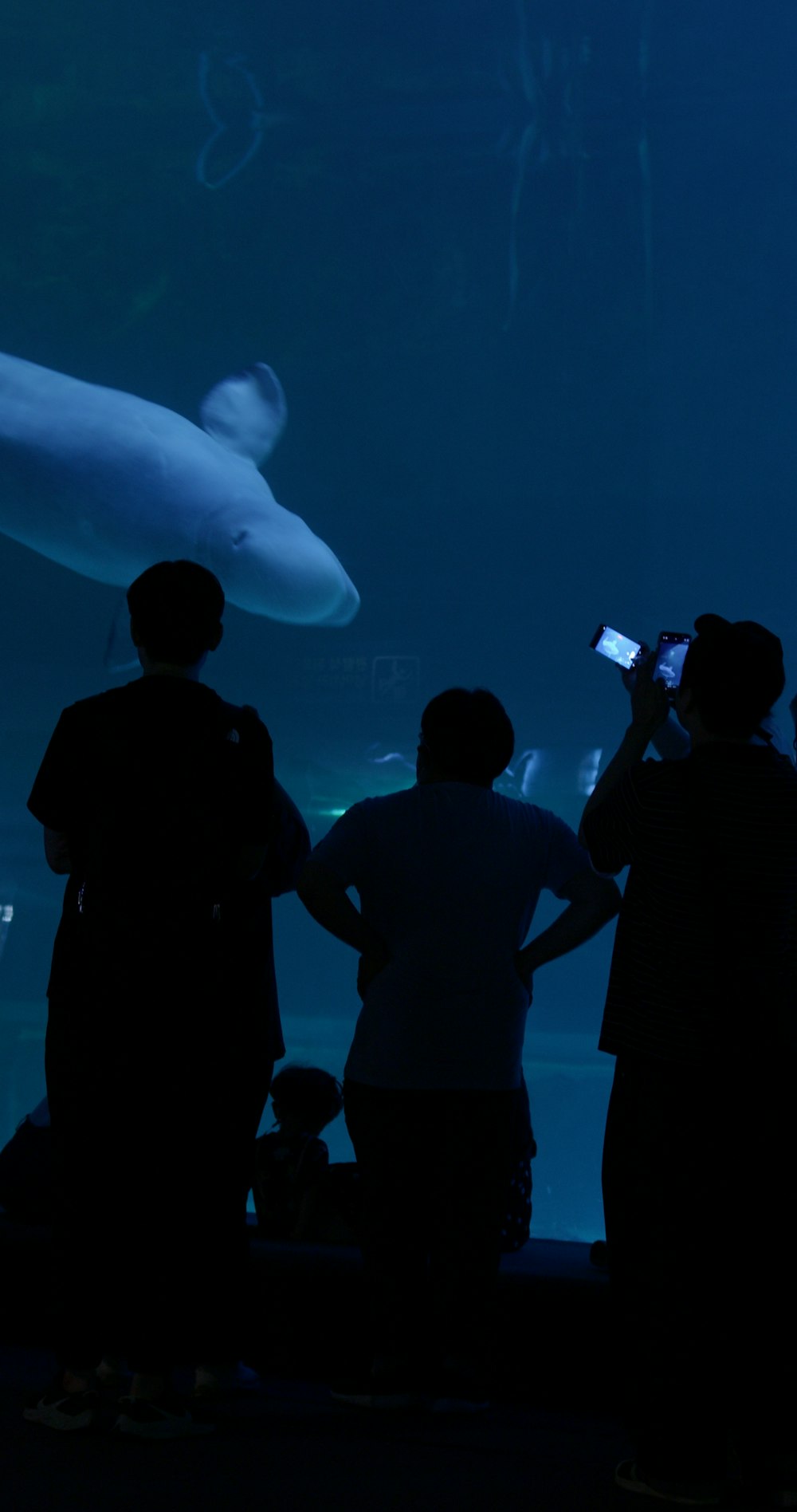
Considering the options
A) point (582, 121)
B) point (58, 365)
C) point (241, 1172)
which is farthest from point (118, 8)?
point (241, 1172)

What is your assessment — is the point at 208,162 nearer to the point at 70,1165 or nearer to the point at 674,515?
the point at 674,515

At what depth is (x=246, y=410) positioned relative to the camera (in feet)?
37.2

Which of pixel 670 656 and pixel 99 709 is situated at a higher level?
pixel 670 656

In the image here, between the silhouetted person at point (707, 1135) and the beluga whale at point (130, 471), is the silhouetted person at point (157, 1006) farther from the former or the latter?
the beluga whale at point (130, 471)

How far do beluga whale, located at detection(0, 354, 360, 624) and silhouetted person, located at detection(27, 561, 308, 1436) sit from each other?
848cm

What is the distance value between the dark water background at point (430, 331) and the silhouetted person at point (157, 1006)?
18142 mm

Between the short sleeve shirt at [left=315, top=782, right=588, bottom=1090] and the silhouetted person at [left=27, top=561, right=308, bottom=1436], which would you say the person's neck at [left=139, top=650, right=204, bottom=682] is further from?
the short sleeve shirt at [left=315, top=782, right=588, bottom=1090]

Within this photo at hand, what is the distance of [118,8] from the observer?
20.1 m

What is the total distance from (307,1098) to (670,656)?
1.39 meters

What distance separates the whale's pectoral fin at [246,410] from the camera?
1114cm

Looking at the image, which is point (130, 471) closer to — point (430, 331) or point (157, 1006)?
point (157, 1006)

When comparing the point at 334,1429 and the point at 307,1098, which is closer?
the point at 334,1429

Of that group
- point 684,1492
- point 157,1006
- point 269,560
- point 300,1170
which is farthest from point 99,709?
point 269,560

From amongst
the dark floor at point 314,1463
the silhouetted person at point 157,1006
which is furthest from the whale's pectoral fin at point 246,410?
the dark floor at point 314,1463
